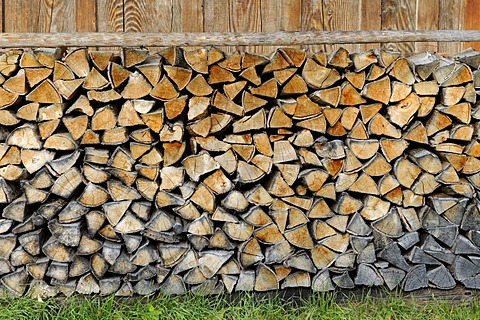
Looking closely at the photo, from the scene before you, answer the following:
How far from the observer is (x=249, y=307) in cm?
342

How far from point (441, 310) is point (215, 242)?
1.41 m

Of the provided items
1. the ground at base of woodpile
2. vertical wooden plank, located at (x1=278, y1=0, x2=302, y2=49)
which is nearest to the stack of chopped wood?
the ground at base of woodpile

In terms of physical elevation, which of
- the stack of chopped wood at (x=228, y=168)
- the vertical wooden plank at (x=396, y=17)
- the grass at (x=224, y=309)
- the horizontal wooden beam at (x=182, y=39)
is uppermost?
the vertical wooden plank at (x=396, y=17)

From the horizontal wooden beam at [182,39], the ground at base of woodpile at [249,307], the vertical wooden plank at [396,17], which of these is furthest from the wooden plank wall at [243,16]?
the ground at base of woodpile at [249,307]

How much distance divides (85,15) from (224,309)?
228cm

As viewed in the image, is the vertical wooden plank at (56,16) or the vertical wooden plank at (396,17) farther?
the vertical wooden plank at (396,17)

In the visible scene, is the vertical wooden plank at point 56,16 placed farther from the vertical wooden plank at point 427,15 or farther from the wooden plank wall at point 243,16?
the vertical wooden plank at point 427,15

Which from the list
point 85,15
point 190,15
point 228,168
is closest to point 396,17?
point 190,15

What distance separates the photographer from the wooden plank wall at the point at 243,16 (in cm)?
419

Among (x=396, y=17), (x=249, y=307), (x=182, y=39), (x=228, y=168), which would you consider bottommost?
(x=249, y=307)

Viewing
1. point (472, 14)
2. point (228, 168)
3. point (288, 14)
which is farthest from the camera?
point (472, 14)

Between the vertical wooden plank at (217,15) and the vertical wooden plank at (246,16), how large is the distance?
39 mm

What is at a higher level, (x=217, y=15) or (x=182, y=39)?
(x=217, y=15)

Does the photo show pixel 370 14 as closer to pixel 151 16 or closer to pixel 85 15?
pixel 151 16
